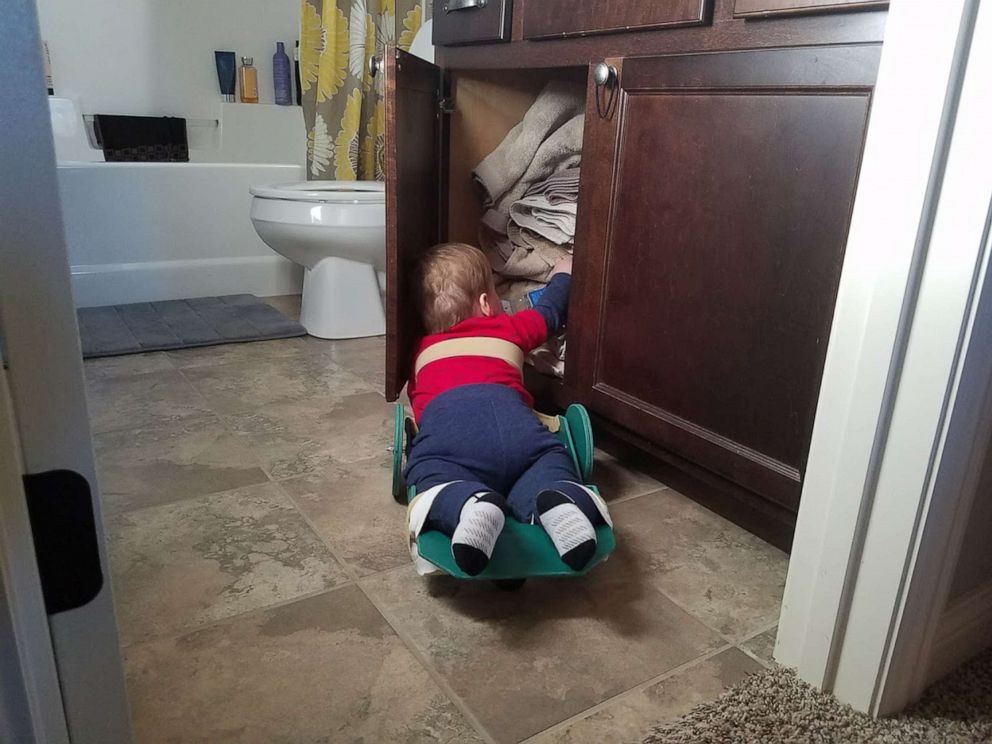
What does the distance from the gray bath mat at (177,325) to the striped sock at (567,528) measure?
1.36 meters

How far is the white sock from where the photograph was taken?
3.02ft

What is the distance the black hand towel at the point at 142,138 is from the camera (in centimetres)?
272

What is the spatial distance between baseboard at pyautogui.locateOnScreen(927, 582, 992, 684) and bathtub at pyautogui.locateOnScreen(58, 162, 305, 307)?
2.23 metres

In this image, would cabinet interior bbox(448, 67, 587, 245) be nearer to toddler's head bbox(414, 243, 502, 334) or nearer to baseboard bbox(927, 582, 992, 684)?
toddler's head bbox(414, 243, 502, 334)

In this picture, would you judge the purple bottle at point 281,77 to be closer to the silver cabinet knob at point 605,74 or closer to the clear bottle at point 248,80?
the clear bottle at point 248,80

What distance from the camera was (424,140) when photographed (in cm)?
149

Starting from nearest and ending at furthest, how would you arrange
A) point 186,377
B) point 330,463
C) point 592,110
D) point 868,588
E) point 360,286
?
point 868,588 → point 592,110 → point 330,463 → point 186,377 → point 360,286

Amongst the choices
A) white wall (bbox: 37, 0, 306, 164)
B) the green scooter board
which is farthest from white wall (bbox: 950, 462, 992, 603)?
white wall (bbox: 37, 0, 306, 164)

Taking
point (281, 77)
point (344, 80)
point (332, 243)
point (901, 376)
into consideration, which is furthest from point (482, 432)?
point (281, 77)

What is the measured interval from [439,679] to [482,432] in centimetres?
37

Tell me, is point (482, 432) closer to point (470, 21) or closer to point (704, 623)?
point (704, 623)

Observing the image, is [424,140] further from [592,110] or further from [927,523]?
[927,523]

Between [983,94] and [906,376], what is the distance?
0.26 meters

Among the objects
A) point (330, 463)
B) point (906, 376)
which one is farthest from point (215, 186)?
point (906, 376)
